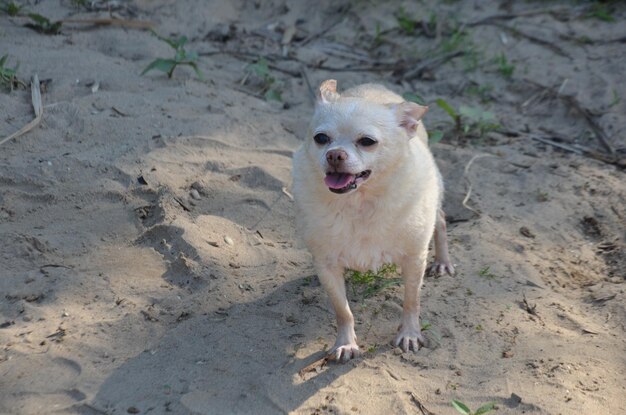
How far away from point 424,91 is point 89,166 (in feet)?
10.7

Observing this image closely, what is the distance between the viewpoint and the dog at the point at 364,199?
340cm

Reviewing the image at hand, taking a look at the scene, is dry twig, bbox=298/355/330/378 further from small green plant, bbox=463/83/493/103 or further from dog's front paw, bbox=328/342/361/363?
small green plant, bbox=463/83/493/103

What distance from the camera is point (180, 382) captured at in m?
3.32

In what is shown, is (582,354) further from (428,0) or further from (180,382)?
(428,0)

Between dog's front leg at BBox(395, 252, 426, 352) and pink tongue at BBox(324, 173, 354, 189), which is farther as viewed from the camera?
dog's front leg at BBox(395, 252, 426, 352)

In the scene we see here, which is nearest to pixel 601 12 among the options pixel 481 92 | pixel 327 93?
pixel 481 92

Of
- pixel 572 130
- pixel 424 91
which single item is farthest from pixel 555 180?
pixel 424 91

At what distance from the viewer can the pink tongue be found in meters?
3.27

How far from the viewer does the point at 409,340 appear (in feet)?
12.1

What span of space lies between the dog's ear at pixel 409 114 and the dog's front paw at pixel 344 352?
109cm

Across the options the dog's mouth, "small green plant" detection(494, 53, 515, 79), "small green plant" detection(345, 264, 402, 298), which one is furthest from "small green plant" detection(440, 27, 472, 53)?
the dog's mouth

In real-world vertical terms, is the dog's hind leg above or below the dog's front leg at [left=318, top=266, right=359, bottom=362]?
below

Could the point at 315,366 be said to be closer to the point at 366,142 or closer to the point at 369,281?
the point at 369,281

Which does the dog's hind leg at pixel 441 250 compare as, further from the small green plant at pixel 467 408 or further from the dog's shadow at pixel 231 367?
the small green plant at pixel 467 408
